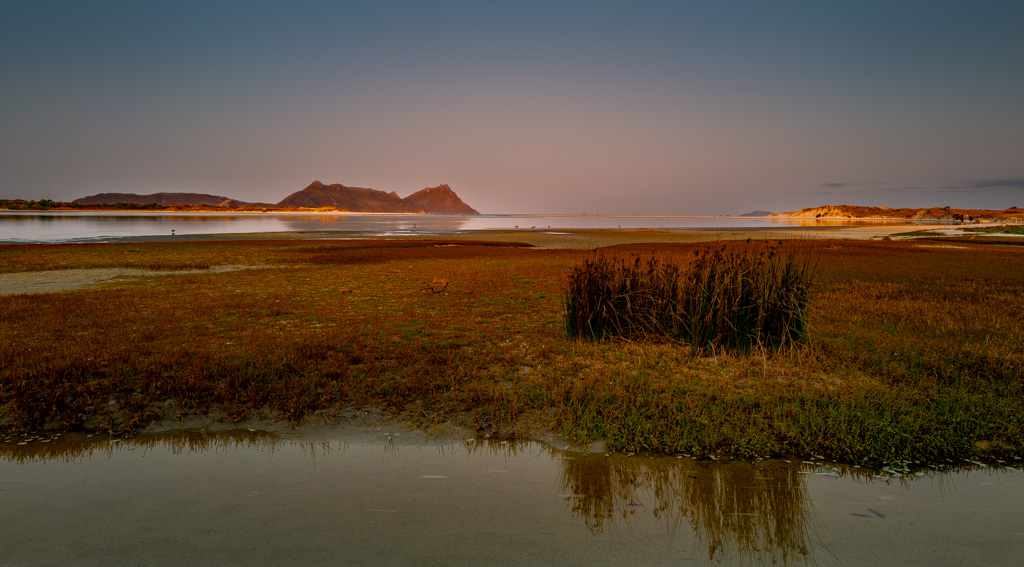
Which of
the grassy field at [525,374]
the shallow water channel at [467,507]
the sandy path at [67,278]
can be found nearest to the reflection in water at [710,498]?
the shallow water channel at [467,507]

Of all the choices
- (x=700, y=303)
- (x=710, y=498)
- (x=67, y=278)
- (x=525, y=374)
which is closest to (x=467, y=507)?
(x=710, y=498)

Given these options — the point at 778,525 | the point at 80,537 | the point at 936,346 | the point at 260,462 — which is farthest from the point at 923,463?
the point at 80,537

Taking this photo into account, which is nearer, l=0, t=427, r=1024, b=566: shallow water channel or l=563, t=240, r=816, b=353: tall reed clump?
l=0, t=427, r=1024, b=566: shallow water channel

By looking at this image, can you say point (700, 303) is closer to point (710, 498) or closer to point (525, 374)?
point (525, 374)

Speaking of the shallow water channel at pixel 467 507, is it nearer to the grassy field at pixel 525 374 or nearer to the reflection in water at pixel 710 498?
the reflection in water at pixel 710 498

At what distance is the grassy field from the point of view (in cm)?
693

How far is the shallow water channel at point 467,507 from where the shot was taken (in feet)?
14.9

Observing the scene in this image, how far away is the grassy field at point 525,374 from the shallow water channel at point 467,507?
60cm

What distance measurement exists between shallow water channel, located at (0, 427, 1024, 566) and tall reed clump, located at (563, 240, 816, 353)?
165 inches

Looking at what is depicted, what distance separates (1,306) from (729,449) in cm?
1858

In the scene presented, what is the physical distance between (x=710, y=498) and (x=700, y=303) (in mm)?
5464

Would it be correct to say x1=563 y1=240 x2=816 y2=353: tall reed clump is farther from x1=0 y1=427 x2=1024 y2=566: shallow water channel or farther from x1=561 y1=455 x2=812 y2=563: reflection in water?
x1=561 y1=455 x2=812 y2=563: reflection in water

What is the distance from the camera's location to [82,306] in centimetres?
1443

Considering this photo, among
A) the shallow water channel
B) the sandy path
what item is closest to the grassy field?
the shallow water channel
